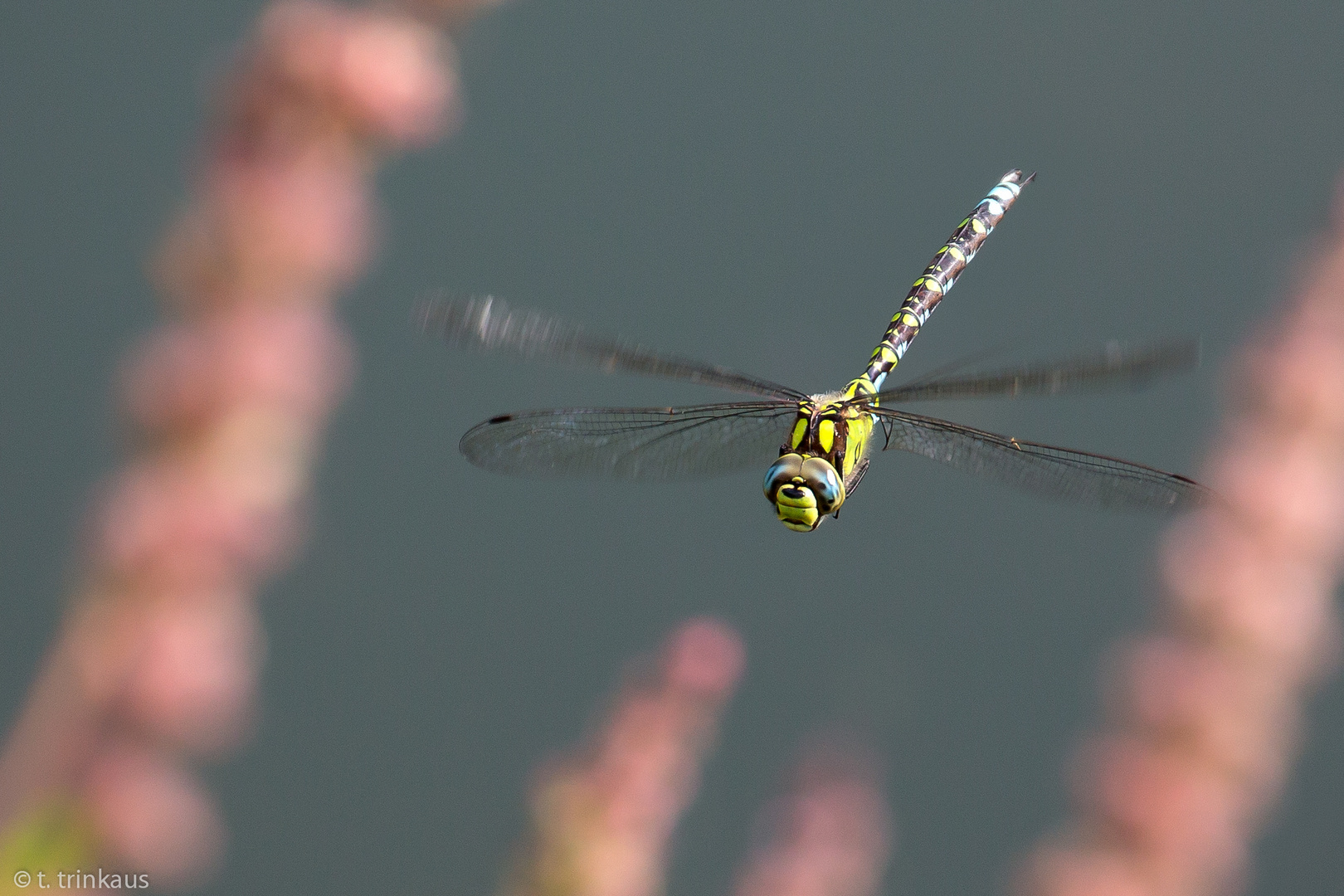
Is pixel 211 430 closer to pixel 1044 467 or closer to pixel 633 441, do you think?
pixel 633 441

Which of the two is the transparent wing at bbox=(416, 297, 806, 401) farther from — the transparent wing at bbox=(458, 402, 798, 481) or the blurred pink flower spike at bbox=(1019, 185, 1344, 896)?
the blurred pink flower spike at bbox=(1019, 185, 1344, 896)

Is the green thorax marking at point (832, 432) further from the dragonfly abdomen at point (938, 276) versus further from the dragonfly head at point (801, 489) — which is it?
the dragonfly abdomen at point (938, 276)

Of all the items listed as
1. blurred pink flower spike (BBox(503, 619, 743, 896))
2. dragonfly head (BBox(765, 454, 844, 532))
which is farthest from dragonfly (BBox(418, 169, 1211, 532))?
blurred pink flower spike (BBox(503, 619, 743, 896))

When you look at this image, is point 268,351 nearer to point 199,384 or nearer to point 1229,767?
point 199,384

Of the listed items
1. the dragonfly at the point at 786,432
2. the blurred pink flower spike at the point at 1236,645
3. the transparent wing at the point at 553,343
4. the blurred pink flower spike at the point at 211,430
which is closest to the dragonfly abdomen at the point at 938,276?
the dragonfly at the point at 786,432

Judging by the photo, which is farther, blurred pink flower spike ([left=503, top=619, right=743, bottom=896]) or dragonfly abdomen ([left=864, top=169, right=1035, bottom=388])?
dragonfly abdomen ([left=864, top=169, right=1035, bottom=388])

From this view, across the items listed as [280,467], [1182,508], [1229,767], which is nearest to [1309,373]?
[1182,508]

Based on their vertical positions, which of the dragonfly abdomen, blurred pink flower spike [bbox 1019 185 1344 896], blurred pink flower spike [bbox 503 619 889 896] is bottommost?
blurred pink flower spike [bbox 503 619 889 896]
